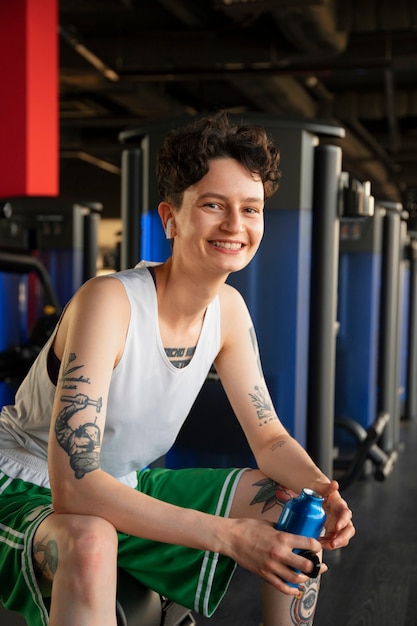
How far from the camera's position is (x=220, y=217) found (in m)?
1.47

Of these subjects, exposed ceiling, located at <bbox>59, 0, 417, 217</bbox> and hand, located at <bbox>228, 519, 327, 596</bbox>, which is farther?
exposed ceiling, located at <bbox>59, 0, 417, 217</bbox>

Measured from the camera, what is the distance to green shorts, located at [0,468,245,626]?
1.31 m

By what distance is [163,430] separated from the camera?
5.04 feet

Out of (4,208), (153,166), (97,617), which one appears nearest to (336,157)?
(153,166)

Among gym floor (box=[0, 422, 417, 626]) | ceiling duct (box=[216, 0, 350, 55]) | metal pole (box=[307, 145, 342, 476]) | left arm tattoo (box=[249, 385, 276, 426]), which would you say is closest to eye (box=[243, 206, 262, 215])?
left arm tattoo (box=[249, 385, 276, 426])

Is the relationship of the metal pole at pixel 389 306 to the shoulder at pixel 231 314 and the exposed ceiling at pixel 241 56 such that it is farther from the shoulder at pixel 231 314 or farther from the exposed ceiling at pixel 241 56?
the shoulder at pixel 231 314

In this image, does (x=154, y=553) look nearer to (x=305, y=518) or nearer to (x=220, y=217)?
(x=305, y=518)

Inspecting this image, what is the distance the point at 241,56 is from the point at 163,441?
18.5 feet

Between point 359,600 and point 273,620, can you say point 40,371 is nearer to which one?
point 273,620

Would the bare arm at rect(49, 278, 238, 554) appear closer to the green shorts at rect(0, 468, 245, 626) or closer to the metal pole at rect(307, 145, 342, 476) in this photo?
the green shorts at rect(0, 468, 245, 626)

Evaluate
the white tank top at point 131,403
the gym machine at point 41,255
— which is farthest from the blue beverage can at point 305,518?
the gym machine at point 41,255

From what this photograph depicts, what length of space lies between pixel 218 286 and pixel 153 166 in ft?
3.38

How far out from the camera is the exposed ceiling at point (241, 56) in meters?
5.88

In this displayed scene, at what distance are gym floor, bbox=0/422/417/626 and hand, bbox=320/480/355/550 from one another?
0.56m
